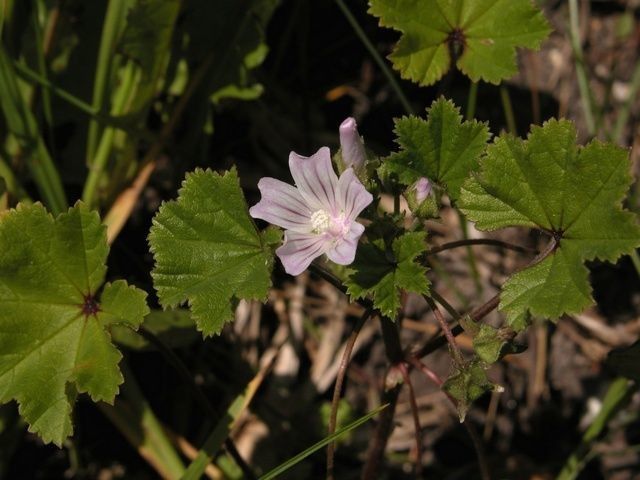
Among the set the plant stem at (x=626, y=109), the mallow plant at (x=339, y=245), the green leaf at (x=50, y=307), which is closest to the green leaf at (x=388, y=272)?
the mallow plant at (x=339, y=245)

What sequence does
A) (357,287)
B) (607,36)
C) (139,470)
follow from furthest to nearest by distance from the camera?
(607,36), (139,470), (357,287)

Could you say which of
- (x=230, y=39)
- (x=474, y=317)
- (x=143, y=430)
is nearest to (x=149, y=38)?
(x=230, y=39)

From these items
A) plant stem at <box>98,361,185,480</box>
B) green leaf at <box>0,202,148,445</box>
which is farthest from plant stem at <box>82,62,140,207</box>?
green leaf at <box>0,202,148,445</box>

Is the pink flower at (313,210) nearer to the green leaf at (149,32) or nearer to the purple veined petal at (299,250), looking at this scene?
the purple veined petal at (299,250)

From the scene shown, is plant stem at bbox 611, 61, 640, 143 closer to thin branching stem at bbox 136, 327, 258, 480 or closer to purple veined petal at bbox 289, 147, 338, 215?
purple veined petal at bbox 289, 147, 338, 215

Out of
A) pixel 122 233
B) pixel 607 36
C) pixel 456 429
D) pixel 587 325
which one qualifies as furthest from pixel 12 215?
pixel 607 36

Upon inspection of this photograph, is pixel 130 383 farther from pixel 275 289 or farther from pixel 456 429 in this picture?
pixel 456 429
